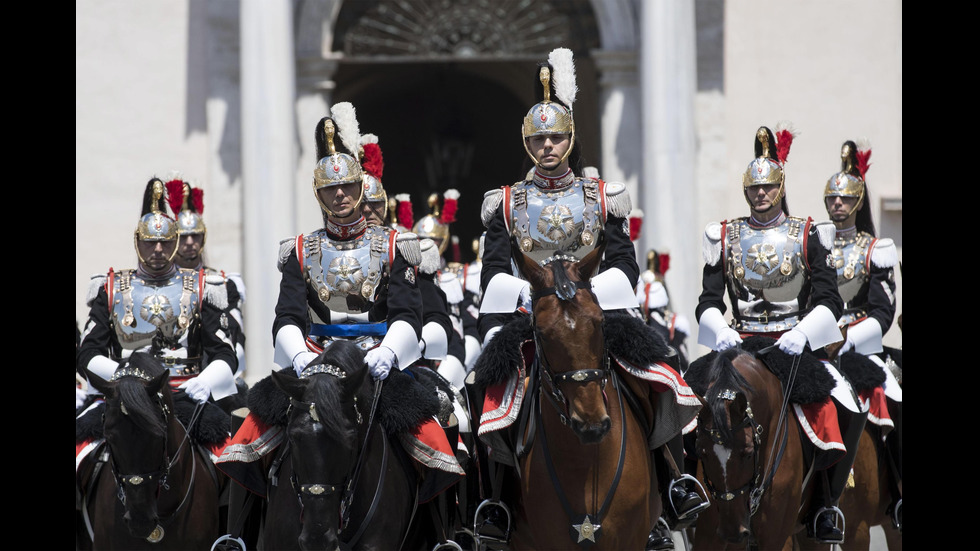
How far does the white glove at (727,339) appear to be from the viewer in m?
7.50

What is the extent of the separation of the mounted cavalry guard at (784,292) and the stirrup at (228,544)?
115 inches

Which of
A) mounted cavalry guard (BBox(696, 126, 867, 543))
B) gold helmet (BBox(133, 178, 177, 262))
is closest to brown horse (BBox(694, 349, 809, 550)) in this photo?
mounted cavalry guard (BBox(696, 126, 867, 543))

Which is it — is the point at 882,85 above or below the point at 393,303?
above

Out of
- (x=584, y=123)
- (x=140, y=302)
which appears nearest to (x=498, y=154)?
(x=584, y=123)

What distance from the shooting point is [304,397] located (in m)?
5.45

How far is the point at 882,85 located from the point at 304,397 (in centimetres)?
1235

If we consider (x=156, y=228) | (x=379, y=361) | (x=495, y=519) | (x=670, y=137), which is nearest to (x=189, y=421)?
(x=156, y=228)

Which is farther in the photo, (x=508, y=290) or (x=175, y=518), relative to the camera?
(x=175, y=518)

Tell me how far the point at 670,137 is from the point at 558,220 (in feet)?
28.1

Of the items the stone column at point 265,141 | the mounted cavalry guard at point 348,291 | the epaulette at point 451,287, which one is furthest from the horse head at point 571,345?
the stone column at point 265,141

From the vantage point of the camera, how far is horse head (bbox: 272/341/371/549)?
5305 mm

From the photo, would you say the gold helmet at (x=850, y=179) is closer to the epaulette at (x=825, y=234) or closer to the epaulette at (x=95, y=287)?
the epaulette at (x=825, y=234)

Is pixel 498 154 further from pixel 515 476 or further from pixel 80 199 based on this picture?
pixel 515 476

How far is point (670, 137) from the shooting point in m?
14.8
